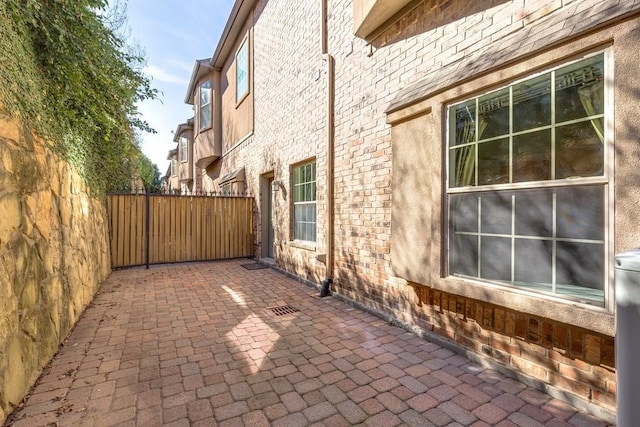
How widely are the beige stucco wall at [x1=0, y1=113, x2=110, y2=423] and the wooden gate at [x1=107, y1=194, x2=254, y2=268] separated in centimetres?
352

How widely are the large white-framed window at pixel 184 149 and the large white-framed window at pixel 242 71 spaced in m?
9.02

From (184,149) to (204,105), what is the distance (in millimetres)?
6916

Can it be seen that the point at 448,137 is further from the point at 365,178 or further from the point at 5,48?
the point at 5,48

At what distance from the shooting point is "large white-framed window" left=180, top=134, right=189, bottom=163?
58.3 ft

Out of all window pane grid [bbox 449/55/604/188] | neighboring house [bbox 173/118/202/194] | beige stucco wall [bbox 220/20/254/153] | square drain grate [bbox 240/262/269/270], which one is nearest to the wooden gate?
square drain grate [bbox 240/262/269/270]

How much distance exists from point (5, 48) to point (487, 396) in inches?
176

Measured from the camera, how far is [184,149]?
727 inches

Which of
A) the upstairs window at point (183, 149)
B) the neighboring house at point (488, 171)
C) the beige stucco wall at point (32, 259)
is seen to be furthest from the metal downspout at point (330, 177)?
the upstairs window at point (183, 149)

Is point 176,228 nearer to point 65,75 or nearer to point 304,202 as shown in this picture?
point 304,202

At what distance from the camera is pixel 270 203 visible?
8055 mm

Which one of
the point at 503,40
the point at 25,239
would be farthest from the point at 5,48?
the point at 503,40

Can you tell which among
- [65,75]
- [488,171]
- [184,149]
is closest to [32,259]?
[65,75]

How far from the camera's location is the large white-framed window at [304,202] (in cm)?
582

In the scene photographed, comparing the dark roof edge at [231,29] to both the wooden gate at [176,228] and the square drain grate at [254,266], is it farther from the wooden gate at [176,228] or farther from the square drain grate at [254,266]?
the square drain grate at [254,266]
